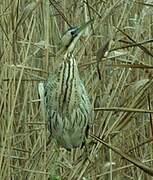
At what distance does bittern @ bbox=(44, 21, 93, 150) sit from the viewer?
1324 mm

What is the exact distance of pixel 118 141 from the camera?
1705mm

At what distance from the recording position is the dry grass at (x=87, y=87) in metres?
1.32

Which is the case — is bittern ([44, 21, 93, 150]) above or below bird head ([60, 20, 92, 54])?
below

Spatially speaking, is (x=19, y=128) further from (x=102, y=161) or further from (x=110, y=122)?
(x=110, y=122)

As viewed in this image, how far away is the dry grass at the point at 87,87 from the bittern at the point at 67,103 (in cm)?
4

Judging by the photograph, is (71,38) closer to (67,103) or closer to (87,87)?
(67,103)

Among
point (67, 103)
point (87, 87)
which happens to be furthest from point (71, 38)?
point (87, 87)

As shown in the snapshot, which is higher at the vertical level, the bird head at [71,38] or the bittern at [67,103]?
the bird head at [71,38]

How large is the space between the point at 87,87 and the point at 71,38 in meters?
0.34

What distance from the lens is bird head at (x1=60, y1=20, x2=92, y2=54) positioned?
126cm

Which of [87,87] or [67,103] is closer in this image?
[67,103]

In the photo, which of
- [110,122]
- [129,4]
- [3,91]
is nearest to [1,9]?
[3,91]

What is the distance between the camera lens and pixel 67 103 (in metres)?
1.39

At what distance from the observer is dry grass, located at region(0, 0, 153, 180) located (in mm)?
1320
